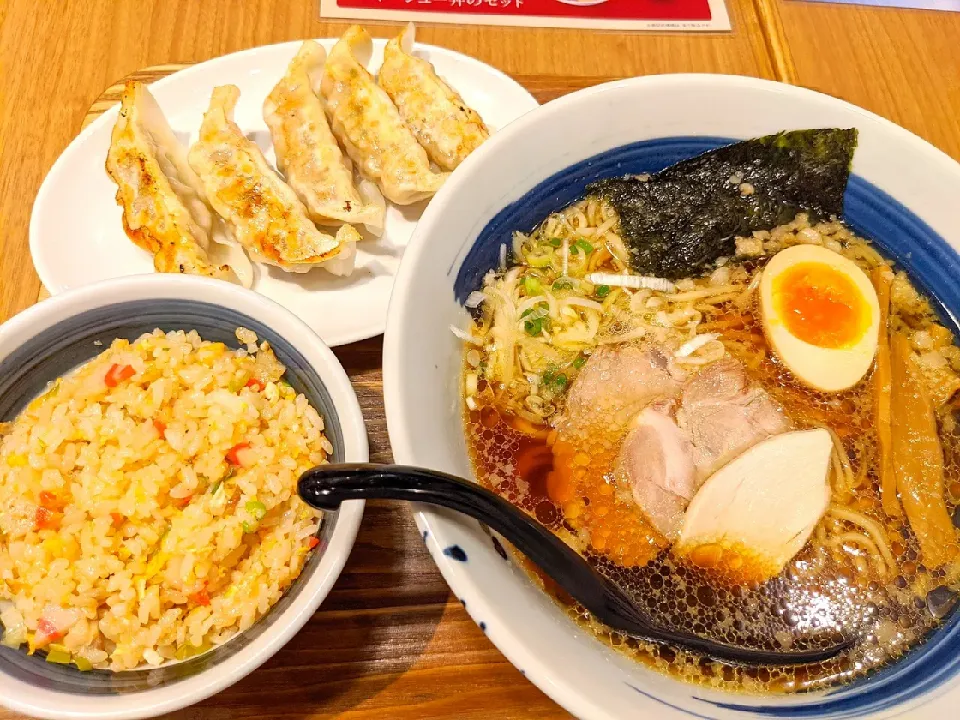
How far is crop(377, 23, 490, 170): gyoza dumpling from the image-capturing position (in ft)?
6.30

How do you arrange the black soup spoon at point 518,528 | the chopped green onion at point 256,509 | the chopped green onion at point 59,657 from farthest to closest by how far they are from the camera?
the chopped green onion at point 256,509 < the chopped green onion at point 59,657 < the black soup spoon at point 518,528

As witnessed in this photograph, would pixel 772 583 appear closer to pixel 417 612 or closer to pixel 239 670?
pixel 417 612

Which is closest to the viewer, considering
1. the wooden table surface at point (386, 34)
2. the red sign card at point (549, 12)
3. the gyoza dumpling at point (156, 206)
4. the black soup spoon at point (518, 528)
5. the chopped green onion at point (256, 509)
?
the black soup spoon at point (518, 528)

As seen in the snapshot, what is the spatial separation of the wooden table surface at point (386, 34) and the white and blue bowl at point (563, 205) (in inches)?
13.4

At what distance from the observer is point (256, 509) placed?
1.21 metres

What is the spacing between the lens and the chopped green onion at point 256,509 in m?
1.21

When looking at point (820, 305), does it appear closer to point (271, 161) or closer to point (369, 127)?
point (369, 127)

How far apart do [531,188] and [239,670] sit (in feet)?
3.37

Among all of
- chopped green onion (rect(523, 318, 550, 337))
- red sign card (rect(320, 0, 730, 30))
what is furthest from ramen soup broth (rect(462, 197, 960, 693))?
red sign card (rect(320, 0, 730, 30))

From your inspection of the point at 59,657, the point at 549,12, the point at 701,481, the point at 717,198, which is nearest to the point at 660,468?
the point at 701,481

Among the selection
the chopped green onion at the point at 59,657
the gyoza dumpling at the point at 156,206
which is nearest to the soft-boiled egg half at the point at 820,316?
the gyoza dumpling at the point at 156,206

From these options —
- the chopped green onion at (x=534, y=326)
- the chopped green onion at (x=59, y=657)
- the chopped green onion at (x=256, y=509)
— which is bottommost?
the chopped green onion at (x=59, y=657)

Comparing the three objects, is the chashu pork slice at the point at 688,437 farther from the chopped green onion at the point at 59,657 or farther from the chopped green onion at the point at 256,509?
the chopped green onion at the point at 59,657

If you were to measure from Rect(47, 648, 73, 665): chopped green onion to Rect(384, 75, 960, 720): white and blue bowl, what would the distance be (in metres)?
0.70
